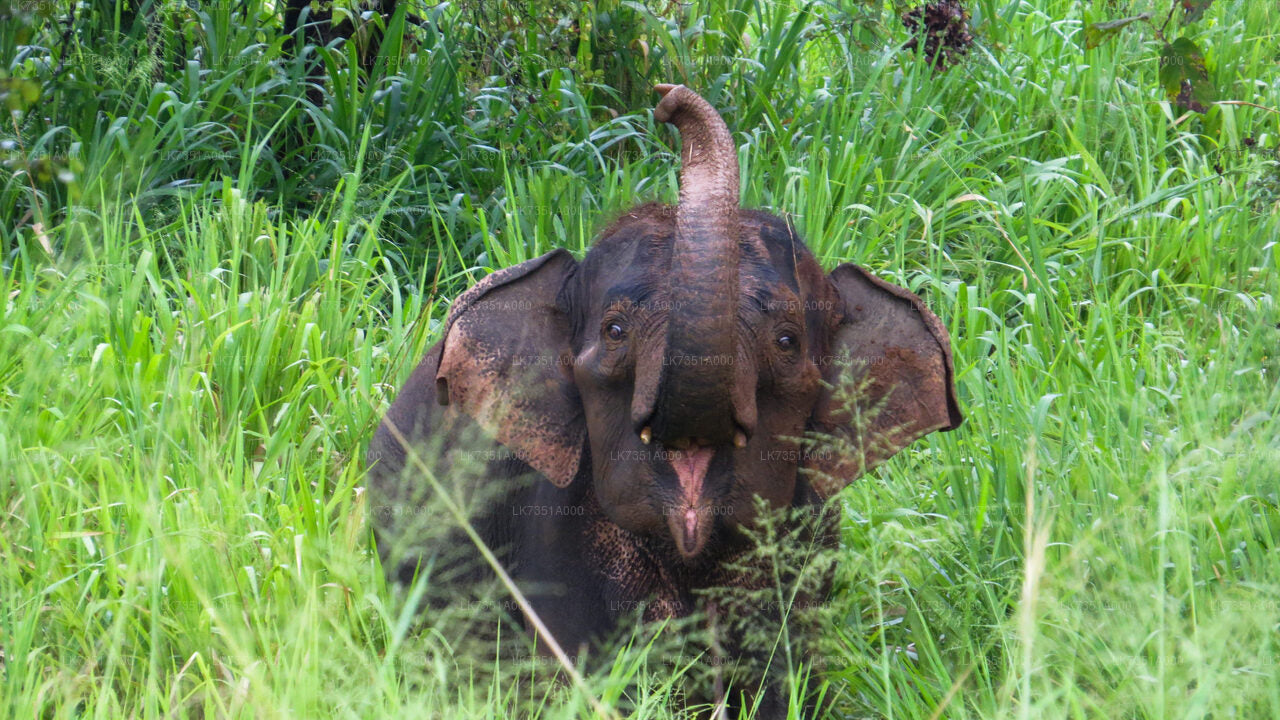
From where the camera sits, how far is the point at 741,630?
2.77 m

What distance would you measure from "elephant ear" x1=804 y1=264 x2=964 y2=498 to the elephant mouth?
36 centimetres

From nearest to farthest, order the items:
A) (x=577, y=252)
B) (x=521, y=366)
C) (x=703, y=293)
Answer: (x=703, y=293) → (x=521, y=366) → (x=577, y=252)

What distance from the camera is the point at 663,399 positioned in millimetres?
2281

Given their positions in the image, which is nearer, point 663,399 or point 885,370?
point 663,399

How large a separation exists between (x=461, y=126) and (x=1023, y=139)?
6.31ft

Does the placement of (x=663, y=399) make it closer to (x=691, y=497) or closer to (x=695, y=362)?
(x=695, y=362)

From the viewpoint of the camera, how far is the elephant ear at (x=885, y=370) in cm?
275

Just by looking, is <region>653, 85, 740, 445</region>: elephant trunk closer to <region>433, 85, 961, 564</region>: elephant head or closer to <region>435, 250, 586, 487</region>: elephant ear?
<region>433, 85, 961, 564</region>: elephant head

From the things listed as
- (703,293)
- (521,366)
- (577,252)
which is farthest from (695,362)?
(577,252)

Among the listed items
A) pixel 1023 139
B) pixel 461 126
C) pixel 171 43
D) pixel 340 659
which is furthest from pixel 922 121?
pixel 340 659

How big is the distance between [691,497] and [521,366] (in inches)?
19.3

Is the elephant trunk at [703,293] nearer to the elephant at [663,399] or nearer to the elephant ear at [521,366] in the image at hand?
the elephant at [663,399]

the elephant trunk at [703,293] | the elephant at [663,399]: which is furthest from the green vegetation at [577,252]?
the elephant trunk at [703,293]

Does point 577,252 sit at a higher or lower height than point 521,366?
lower
